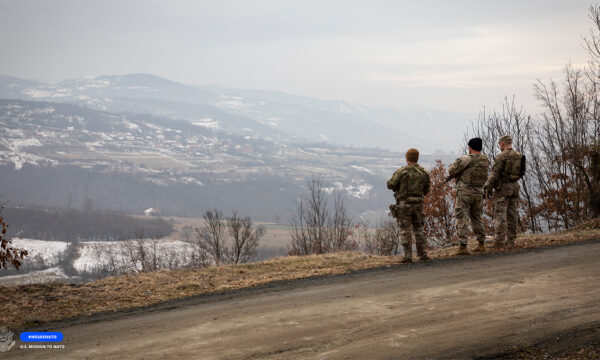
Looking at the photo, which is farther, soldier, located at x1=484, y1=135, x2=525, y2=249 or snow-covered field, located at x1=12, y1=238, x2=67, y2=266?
snow-covered field, located at x1=12, y1=238, x2=67, y2=266

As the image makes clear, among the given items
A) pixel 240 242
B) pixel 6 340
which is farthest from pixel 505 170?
pixel 240 242

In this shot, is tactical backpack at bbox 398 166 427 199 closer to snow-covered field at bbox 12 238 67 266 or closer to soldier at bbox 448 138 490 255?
soldier at bbox 448 138 490 255

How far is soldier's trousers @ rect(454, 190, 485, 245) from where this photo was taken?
486 inches

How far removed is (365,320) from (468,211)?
20.6 ft

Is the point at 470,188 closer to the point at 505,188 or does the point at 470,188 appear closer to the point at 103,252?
the point at 505,188

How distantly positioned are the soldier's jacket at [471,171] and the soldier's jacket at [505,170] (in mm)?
263

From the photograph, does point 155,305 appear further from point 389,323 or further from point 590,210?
point 590,210

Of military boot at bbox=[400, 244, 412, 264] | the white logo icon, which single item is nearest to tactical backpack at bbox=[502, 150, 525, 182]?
military boot at bbox=[400, 244, 412, 264]

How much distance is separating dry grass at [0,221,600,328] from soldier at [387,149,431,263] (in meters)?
0.86

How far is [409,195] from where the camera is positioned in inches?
460

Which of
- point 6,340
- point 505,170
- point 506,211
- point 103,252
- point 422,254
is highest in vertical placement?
point 505,170

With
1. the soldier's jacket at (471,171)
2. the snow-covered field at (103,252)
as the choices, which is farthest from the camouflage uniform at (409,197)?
the snow-covered field at (103,252)

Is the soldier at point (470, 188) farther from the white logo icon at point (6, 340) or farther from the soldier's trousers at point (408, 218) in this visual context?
the white logo icon at point (6, 340)

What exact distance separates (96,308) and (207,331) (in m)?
3.09
